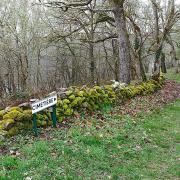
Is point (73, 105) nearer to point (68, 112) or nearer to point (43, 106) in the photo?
point (68, 112)

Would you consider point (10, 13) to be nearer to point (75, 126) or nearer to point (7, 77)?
point (7, 77)

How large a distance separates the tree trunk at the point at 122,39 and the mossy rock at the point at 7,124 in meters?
9.62

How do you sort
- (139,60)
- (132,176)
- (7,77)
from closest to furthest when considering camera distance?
(132,176)
(139,60)
(7,77)

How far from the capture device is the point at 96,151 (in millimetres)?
6633

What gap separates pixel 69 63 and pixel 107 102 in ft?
88.2

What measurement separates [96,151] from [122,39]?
10.1m

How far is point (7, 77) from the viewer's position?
34031 mm

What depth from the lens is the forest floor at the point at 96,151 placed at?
577 centimetres

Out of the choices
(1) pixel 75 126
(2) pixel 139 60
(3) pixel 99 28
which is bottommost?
(1) pixel 75 126

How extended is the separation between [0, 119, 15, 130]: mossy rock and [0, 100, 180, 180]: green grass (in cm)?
34

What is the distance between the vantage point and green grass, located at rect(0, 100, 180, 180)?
575 cm

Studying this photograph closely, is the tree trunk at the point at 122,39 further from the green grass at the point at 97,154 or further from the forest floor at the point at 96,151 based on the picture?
the green grass at the point at 97,154

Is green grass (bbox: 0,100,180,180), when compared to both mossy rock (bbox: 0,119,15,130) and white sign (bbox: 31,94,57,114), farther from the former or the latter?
white sign (bbox: 31,94,57,114)

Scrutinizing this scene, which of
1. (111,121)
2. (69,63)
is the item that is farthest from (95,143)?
(69,63)
